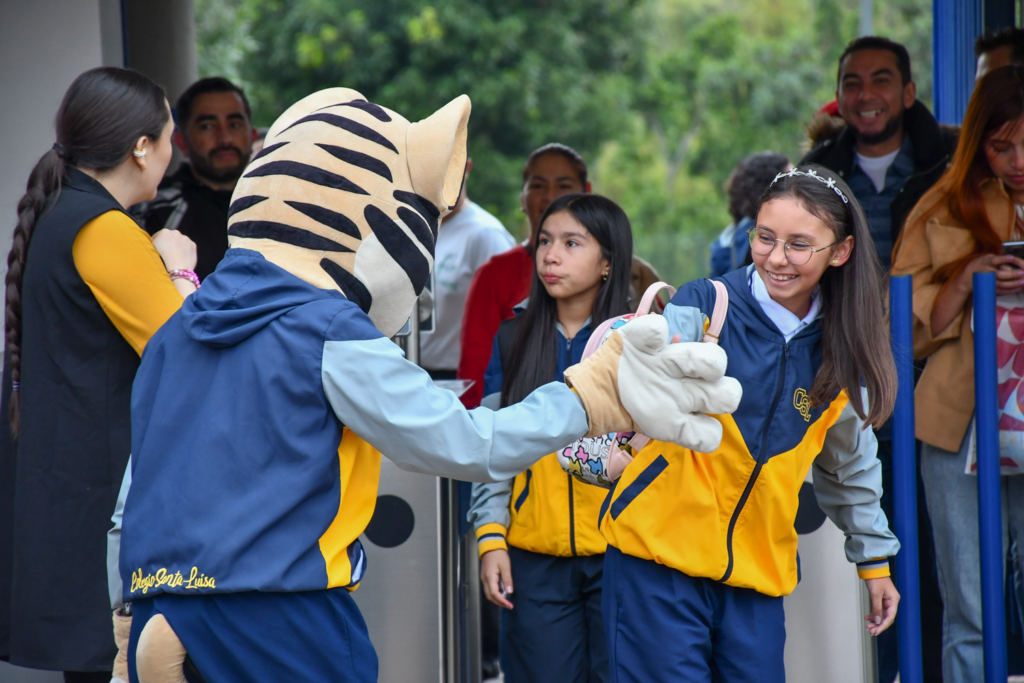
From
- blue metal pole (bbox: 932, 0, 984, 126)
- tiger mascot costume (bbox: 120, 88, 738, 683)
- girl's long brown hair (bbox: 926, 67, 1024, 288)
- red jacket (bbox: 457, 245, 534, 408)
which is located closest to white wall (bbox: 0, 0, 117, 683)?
red jacket (bbox: 457, 245, 534, 408)

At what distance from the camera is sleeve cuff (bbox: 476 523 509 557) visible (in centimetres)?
284

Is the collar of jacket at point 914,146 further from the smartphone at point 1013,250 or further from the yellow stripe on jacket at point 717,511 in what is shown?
the yellow stripe on jacket at point 717,511

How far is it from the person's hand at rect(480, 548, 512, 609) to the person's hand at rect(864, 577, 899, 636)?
3.13 ft

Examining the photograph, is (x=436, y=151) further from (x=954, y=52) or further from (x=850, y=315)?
(x=954, y=52)

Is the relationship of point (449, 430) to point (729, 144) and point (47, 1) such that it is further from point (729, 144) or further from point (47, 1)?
point (729, 144)

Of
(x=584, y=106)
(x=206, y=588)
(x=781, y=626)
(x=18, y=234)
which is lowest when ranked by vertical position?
(x=781, y=626)

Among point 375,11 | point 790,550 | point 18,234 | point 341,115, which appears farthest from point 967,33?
point 375,11

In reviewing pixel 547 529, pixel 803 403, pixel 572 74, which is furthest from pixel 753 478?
pixel 572 74

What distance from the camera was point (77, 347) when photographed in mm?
2480

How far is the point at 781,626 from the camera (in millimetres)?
2441

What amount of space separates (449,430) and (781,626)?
1.10m

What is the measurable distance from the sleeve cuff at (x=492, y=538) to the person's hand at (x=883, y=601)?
0.97 meters

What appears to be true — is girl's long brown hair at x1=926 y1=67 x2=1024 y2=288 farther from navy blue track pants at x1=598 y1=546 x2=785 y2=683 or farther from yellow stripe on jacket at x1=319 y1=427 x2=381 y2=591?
yellow stripe on jacket at x1=319 y1=427 x2=381 y2=591

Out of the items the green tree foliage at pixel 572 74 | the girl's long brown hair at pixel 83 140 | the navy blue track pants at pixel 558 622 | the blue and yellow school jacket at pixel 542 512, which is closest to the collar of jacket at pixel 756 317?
the blue and yellow school jacket at pixel 542 512
